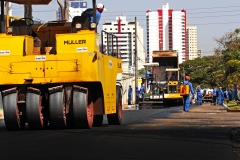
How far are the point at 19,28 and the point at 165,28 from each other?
16558 centimetres

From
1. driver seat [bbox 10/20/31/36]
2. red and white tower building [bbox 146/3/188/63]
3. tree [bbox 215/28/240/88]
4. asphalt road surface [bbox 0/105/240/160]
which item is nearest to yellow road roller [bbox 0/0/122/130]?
driver seat [bbox 10/20/31/36]

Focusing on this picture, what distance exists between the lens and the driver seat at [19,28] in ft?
49.0

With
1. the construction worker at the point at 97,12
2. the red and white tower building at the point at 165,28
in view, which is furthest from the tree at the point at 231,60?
the red and white tower building at the point at 165,28

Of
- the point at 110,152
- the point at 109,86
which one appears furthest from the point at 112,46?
the point at 110,152

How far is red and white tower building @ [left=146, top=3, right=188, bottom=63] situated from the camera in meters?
174

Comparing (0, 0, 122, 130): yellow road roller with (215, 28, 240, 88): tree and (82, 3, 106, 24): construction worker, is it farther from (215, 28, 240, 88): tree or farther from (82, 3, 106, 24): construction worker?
(215, 28, 240, 88): tree

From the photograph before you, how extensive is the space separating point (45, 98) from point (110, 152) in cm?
594

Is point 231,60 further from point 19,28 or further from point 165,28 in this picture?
point 165,28

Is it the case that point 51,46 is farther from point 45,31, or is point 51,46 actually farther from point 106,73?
point 106,73

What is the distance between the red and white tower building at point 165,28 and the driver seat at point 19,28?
15583 centimetres

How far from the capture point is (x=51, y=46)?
1619cm

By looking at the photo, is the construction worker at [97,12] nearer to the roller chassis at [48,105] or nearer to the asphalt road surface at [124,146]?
the roller chassis at [48,105]

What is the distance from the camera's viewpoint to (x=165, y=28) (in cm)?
17925

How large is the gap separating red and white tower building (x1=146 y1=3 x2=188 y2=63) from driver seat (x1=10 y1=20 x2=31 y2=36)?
6135 inches
